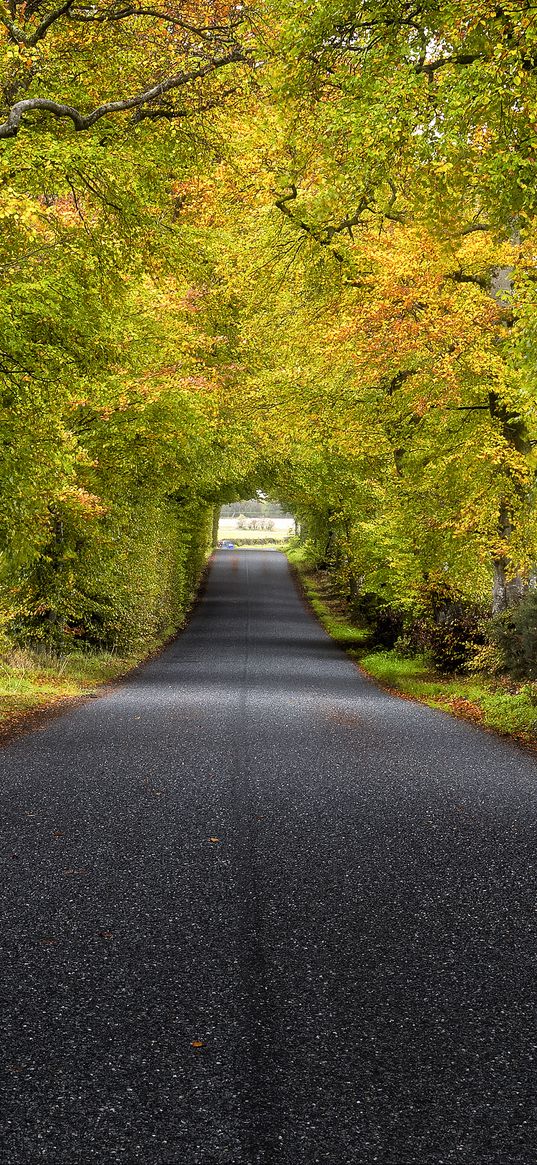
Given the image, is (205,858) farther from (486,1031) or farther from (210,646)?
(210,646)

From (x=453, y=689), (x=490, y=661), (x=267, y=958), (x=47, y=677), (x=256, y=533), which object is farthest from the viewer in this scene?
(x=256, y=533)

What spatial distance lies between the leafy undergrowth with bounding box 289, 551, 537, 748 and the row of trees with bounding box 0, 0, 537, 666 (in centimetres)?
164

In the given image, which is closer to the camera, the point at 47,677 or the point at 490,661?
the point at 490,661

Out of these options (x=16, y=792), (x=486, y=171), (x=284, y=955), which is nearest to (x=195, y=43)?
(x=486, y=171)

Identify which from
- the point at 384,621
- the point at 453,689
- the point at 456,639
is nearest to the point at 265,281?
the point at 456,639

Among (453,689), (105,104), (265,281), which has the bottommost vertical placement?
(453,689)

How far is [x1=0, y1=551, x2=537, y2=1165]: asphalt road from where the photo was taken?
10.6 ft

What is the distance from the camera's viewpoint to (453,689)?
16812 mm

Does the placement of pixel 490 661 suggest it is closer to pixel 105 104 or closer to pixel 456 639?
pixel 456 639

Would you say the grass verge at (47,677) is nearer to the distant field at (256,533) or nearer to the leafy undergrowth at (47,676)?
the leafy undergrowth at (47,676)

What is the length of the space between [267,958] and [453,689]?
12527 mm

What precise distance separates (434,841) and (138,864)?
207 cm

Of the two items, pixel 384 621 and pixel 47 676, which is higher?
pixel 384 621

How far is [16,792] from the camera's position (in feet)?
27.0
